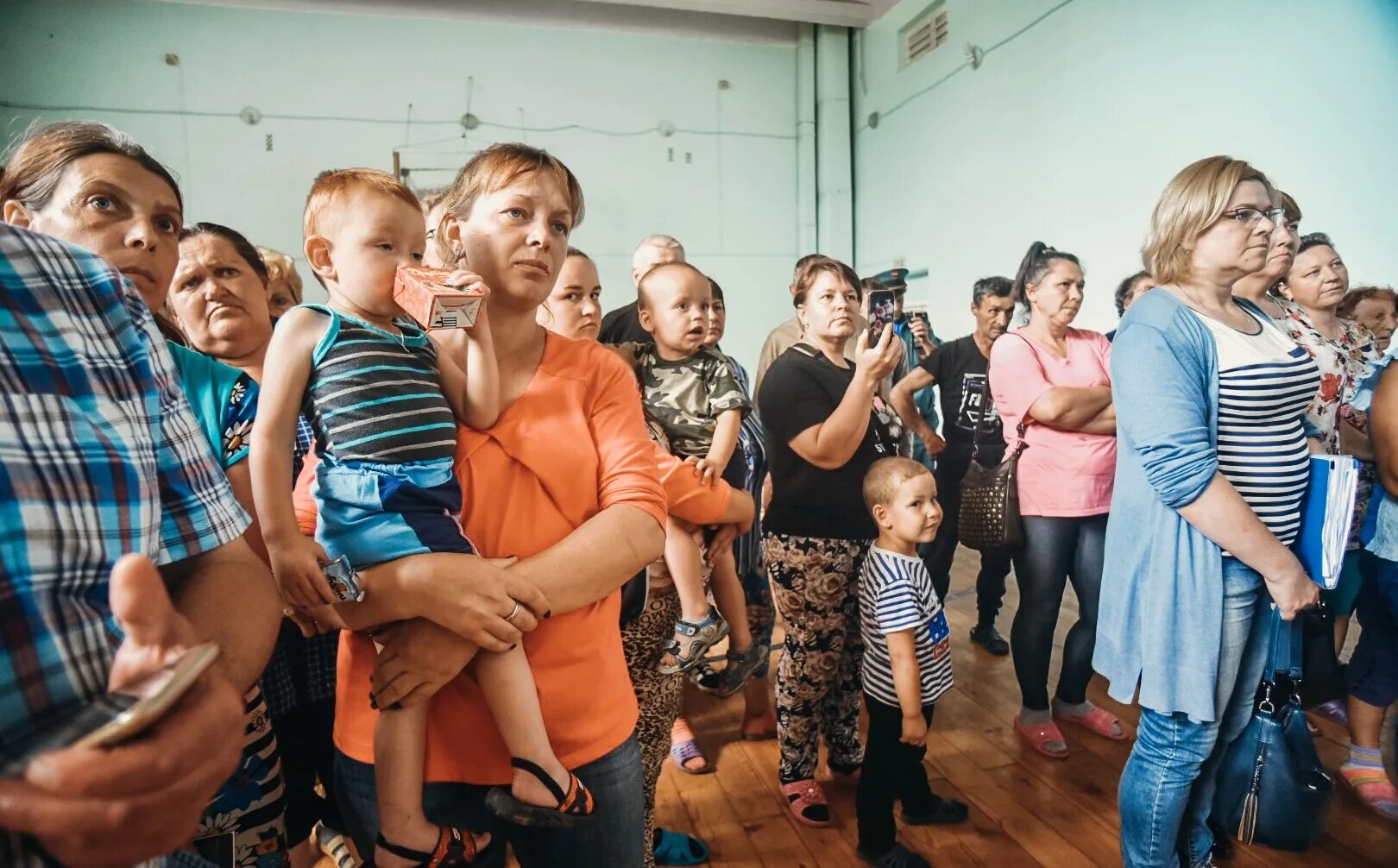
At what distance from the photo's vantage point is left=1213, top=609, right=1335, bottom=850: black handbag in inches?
59.5

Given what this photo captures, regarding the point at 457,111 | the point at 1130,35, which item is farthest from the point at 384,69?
the point at 1130,35

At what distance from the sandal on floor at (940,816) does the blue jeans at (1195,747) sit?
20.0 inches

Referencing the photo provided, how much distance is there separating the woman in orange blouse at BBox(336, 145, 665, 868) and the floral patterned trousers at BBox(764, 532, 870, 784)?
1.05 meters

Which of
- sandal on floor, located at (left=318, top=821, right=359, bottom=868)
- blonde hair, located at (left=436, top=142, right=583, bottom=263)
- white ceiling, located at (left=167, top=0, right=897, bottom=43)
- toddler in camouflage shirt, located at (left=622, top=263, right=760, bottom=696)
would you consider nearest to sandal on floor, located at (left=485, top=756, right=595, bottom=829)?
blonde hair, located at (left=436, top=142, right=583, bottom=263)

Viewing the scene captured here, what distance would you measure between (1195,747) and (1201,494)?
0.54 meters

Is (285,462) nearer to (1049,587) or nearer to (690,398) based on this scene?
(690,398)

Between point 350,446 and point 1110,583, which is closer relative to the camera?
point 350,446

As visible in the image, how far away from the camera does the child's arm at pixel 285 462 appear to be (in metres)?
0.98

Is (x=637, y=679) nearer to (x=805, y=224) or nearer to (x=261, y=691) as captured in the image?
(x=261, y=691)

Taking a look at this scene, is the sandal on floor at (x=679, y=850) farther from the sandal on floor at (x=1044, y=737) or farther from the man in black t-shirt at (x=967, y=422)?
the man in black t-shirt at (x=967, y=422)

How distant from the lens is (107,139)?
111 centimetres

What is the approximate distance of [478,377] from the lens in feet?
3.35

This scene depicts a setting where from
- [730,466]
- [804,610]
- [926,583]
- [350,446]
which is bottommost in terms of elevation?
[804,610]

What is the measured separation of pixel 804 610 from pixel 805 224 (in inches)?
196
